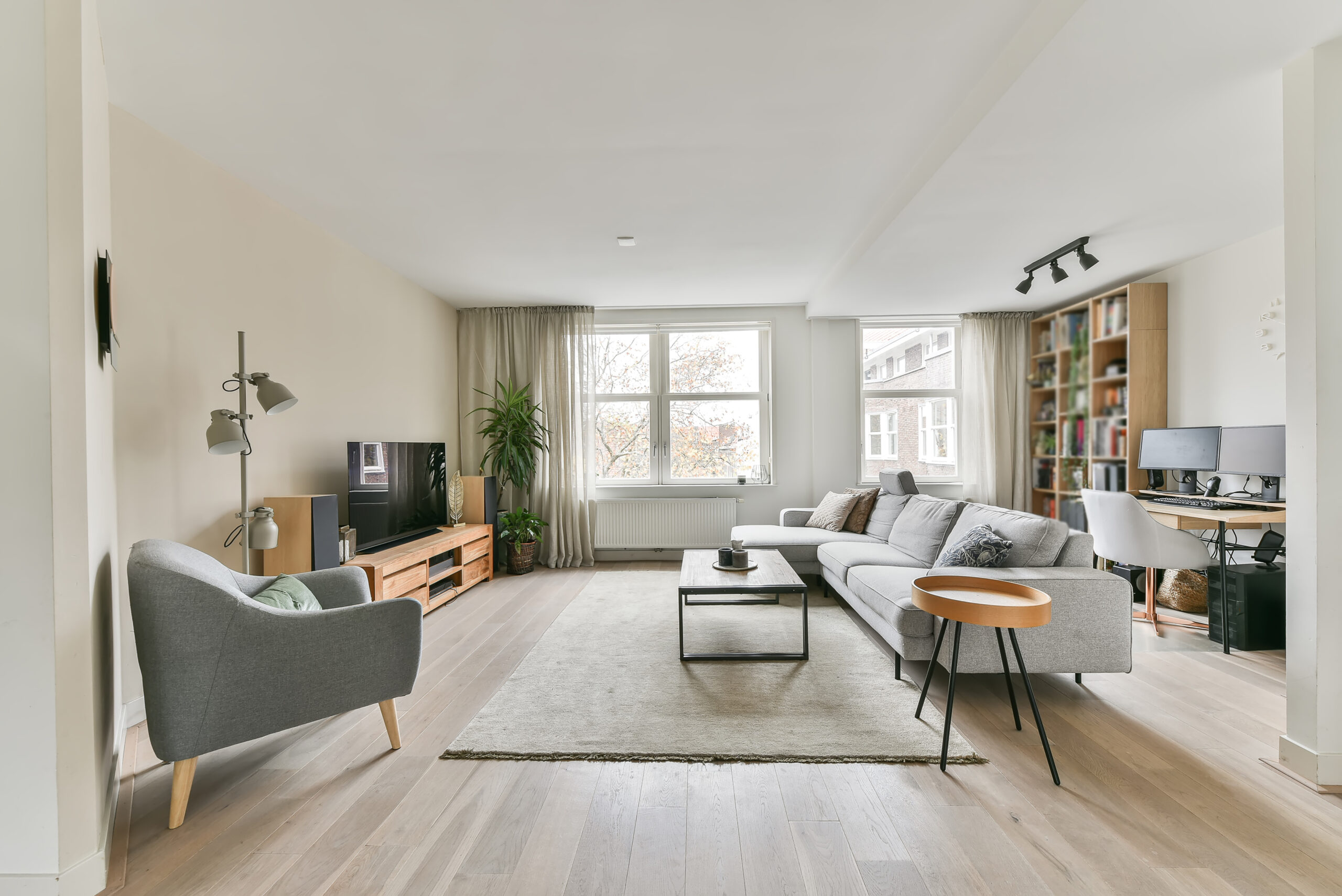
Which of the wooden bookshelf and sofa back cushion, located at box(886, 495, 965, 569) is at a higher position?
the wooden bookshelf

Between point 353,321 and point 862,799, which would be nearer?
point 862,799

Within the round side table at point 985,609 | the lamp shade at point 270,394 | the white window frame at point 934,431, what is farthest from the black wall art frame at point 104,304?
the white window frame at point 934,431

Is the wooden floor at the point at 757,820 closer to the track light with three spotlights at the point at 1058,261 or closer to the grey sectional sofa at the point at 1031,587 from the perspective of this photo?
the grey sectional sofa at the point at 1031,587

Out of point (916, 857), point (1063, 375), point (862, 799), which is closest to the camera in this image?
point (916, 857)

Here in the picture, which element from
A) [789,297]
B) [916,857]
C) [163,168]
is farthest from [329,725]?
[789,297]

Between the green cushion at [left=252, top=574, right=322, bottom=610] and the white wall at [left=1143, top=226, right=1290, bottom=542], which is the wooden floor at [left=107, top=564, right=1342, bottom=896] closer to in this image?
the green cushion at [left=252, top=574, right=322, bottom=610]

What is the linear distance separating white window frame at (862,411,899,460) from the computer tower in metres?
3.09

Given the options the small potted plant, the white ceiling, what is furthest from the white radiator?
the white ceiling

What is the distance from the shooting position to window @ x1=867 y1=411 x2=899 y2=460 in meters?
6.32

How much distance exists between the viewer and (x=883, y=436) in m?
6.33

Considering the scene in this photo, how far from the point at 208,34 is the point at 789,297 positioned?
4.62 m

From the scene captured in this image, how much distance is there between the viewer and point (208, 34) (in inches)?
81.4

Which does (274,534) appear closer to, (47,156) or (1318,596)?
(47,156)

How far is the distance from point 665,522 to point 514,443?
159 cm
